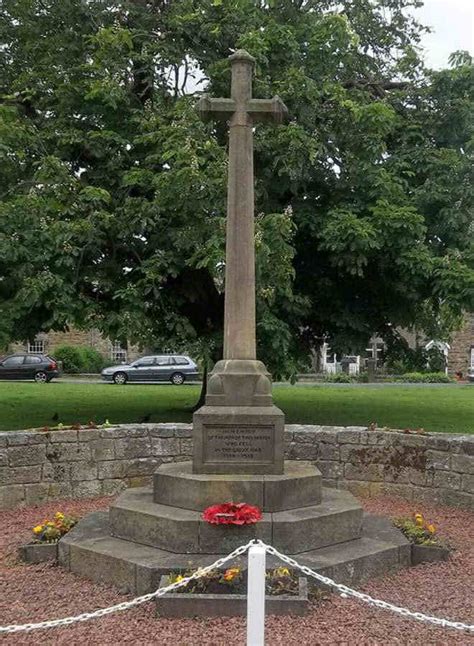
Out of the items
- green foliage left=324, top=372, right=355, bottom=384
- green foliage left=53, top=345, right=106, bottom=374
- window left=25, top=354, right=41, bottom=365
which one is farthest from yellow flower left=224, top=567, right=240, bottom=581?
green foliage left=53, top=345, right=106, bottom=374

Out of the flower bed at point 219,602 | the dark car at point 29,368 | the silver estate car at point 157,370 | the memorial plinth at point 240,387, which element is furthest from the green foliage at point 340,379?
the flower bed at point 219,602

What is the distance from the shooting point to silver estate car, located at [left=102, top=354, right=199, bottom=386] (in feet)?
108

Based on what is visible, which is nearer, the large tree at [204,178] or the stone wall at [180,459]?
the stone wall at [180,459]

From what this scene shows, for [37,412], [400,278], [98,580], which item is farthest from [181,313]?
[98,580]

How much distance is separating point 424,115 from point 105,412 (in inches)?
376

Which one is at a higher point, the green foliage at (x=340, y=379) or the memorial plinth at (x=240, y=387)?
the memorial plinth at (x=240, y=387)

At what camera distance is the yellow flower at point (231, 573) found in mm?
4641

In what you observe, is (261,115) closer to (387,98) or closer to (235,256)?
(235,256)

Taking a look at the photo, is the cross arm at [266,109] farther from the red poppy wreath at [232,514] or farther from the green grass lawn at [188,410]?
the green grass lawn at [188,410]

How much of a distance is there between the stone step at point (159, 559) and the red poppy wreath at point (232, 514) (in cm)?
28

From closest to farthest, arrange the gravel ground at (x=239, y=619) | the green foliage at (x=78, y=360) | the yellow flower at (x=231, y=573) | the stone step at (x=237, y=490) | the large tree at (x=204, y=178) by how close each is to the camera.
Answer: the gravel ground at (x=239, y=619) → the yellow flower at (x=231, y=573) → the stone step at (x=237, y=490) → the large tree at (x=204, y=178) → the green foliage at (x=78, y=360)

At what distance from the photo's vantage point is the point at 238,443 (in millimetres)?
6164

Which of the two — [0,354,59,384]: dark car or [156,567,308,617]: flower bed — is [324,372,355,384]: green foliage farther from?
[156,567,308,617]: flower bed

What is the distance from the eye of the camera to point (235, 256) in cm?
629
